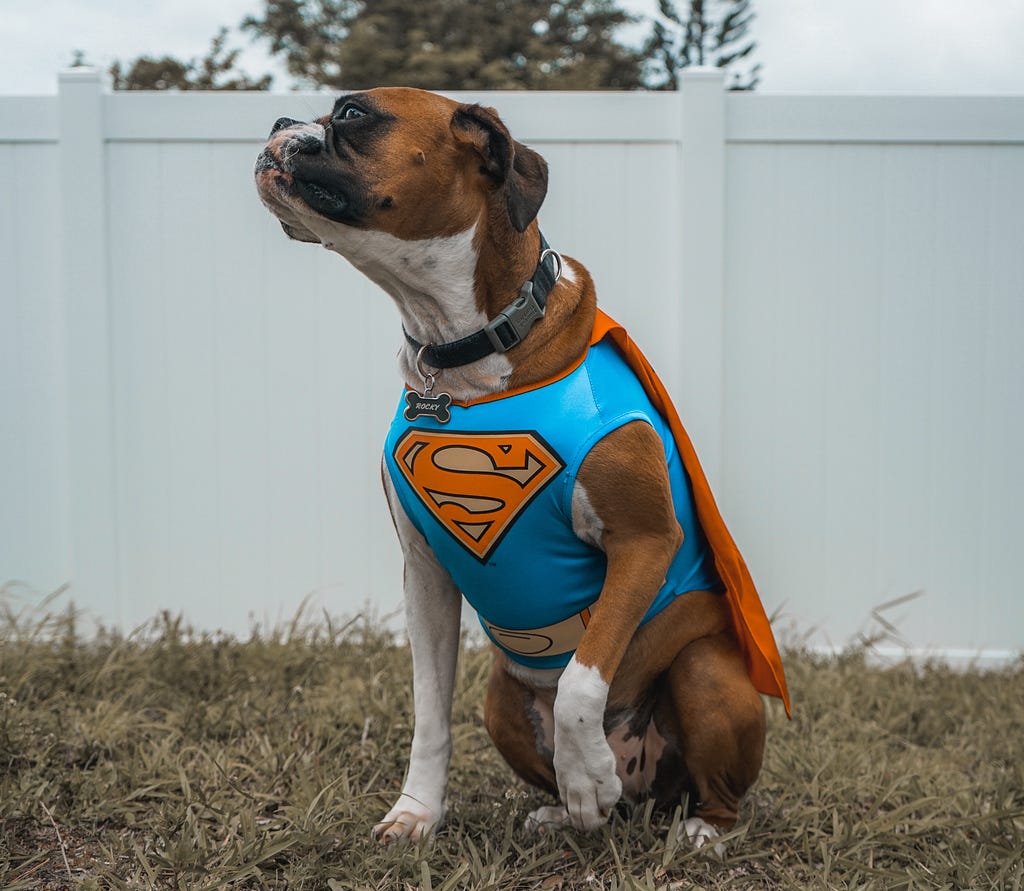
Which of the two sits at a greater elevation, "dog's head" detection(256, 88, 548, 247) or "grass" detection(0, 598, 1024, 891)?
"dog's head" detection(256, 88, 548, 247)

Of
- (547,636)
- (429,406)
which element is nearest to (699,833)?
(547,636)

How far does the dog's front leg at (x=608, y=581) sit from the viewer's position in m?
2.20

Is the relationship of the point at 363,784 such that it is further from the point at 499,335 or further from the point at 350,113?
the point at 350,113

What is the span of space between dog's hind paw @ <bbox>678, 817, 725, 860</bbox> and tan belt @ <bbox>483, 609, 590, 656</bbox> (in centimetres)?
52

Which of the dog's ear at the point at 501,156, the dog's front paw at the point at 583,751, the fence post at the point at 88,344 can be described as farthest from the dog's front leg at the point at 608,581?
the fence post at the point at 88,344

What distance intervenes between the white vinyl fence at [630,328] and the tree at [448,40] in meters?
22.0

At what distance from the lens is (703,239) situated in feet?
15.1

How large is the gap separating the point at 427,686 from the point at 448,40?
92.7ft

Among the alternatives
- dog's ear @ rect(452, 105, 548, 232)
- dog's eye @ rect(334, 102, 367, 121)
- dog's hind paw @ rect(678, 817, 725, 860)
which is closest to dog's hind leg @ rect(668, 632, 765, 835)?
dog's hind paw @ rect(678, 817, 725, 860)

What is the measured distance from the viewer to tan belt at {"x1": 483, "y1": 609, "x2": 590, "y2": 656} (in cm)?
240

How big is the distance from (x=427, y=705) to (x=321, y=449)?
235 cm

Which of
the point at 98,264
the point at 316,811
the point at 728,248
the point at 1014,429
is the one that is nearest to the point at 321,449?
the point at 98,264

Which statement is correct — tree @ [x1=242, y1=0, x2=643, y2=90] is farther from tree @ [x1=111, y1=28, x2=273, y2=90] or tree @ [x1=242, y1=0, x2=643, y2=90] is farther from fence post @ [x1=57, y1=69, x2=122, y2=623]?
fence post @ [x1=57, y1=69, x2=122, y2=623]

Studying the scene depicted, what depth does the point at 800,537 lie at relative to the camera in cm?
473
